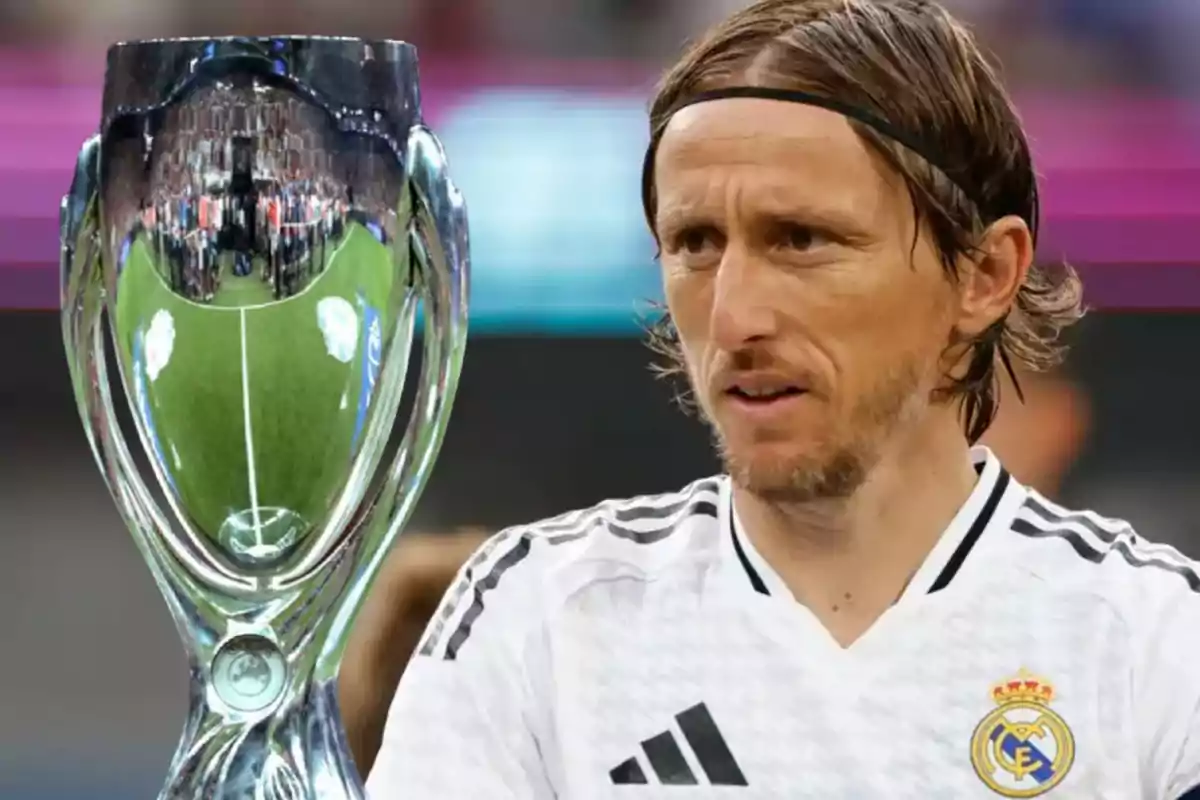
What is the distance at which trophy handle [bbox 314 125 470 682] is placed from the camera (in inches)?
27.2

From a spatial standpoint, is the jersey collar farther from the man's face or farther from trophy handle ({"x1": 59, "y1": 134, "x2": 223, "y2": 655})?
trophy handle ({"x1": 59, "y1": 134, "x2": 223, "y2": 655})

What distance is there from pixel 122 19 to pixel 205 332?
3.34 ft

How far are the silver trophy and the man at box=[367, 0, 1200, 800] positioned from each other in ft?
0.78

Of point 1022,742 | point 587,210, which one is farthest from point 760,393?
point 587,210

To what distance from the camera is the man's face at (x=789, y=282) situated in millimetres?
889

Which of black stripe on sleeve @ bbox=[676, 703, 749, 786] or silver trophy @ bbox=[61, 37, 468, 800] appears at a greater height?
silver trophy @ bbox=[61, 37, 468, 800]

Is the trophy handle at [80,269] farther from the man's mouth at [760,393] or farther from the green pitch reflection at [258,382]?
the man's mouth at [760,393]

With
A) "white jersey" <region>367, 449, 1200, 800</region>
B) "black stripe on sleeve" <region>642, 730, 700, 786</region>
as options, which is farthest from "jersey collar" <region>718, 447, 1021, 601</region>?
"black stripe on sleeve" <region>642, 730, 700, 786</region>

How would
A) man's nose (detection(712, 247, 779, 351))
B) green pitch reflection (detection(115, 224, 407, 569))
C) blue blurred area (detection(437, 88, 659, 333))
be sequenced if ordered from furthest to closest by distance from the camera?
blue blurred area (detection(437, 88, 659, 333)) → man's nose (detection(712, 247, 779, 351)) → green pitch reflection (detection(115, 224, 407, 569))

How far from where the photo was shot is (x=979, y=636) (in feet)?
3.25

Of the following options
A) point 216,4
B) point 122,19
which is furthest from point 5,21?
point 216,4

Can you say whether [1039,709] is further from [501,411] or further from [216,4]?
[216,4]

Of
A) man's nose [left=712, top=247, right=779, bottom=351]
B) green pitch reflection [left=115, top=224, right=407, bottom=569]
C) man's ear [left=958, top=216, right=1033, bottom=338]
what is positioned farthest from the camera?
man's ear [left=958, top=216, right=1033, bottom=338]

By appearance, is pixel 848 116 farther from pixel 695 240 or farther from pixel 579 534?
pixel 579 534
